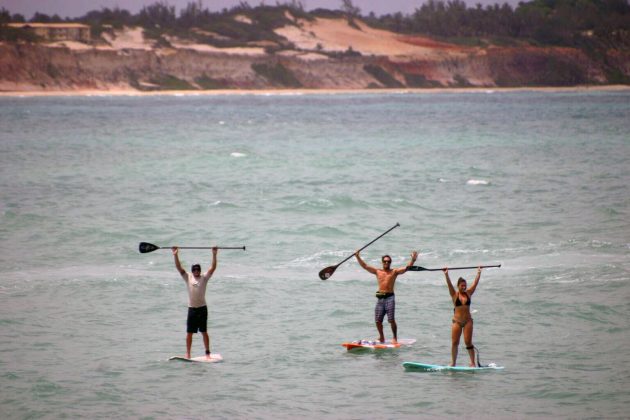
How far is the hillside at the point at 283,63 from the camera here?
160m

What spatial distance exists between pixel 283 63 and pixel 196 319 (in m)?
164

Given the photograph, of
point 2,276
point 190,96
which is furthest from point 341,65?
point 2,276

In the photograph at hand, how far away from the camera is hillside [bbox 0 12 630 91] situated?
16038cm

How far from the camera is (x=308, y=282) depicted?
2352 centimetres

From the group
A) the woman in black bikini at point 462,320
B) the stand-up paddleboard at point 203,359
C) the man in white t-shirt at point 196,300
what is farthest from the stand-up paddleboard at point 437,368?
the man in white t-shirt at point 196,300

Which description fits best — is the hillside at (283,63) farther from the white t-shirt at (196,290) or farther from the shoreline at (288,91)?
the white t-shirt at (196,290)

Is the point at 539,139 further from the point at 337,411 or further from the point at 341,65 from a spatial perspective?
the point at 341,65

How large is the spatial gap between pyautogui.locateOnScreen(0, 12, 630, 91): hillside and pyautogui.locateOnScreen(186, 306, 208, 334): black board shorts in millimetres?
148795

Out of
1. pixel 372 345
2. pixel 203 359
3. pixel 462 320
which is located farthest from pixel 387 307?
pixel 203 359

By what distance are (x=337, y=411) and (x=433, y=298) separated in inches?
299

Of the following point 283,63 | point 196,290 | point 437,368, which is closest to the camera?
point 437,368

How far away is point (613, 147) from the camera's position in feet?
192

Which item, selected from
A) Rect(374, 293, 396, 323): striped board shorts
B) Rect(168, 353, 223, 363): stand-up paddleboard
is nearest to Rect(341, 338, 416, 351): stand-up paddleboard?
Rect(374, 293, 396, 323): striped board shorts

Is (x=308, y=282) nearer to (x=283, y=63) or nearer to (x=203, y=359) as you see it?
(x=203, y=359)
